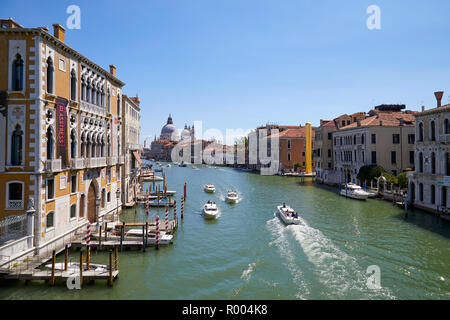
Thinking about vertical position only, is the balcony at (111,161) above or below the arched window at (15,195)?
above

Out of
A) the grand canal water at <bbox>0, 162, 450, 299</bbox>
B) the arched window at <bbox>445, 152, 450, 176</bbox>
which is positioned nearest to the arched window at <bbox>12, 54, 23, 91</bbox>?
the grand canal water at <bbox>0, 162, 450, 299</bbox>

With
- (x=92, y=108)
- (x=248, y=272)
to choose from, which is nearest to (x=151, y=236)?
(x=248, y=272)

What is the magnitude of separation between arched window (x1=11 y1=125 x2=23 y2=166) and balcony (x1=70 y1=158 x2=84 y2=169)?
3155 mm

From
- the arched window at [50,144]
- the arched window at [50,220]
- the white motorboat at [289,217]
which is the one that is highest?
the arched window at [50,144]

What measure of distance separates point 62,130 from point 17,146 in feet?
7.97

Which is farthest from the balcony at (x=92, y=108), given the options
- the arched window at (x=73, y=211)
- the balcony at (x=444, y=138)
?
the balcony at (x=444, y=138)

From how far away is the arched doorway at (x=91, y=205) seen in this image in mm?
21648

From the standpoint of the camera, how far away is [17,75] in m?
15.3

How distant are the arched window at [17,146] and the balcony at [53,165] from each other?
1207mm

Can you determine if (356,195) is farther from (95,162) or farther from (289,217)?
(95,162)

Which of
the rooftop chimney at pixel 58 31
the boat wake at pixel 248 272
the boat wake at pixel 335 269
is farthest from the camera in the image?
the rooftop chimney at pixel 58 31

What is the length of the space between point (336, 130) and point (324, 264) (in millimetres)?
41693

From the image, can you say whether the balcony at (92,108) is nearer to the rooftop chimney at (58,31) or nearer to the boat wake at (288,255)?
the rooftop chimney at (58,31)

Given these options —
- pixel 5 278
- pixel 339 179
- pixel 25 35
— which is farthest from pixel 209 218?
pixel 339 179
